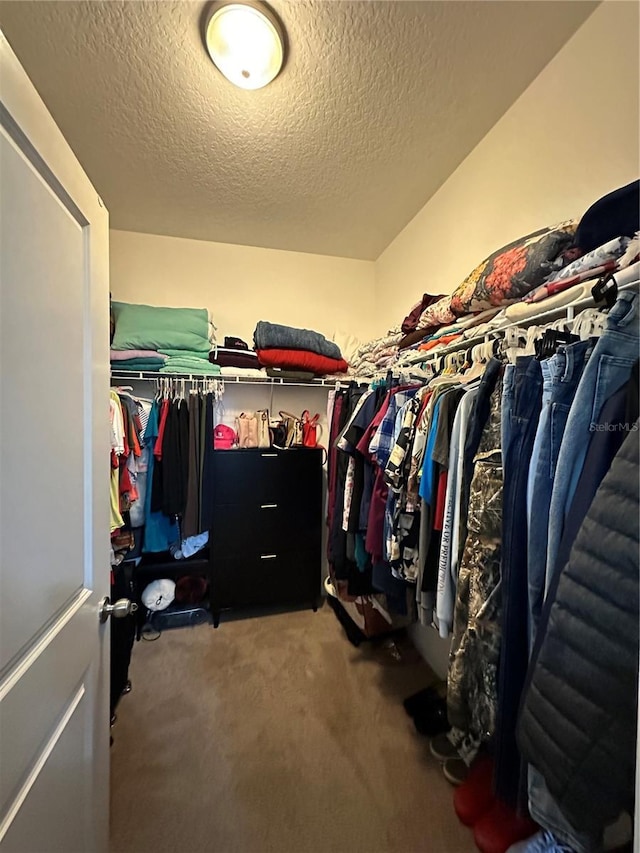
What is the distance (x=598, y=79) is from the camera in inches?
46.2

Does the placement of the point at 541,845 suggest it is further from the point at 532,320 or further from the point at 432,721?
the point at 532,320

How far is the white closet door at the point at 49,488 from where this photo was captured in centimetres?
62

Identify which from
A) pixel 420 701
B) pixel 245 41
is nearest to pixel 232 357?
pixel 245 41

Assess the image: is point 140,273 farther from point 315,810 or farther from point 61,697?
point 315,810

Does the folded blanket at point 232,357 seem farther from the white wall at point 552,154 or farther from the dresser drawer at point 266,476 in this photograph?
the white wall at point 552,154

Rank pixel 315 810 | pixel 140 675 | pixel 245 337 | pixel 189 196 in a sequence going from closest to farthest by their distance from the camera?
1. pixel 315 810
2. pixel 140 675
3. pixel 189 196
4. pixel 245 337

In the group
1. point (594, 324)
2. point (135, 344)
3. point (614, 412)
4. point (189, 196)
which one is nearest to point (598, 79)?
point (594, 324)

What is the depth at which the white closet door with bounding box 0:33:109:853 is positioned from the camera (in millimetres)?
617

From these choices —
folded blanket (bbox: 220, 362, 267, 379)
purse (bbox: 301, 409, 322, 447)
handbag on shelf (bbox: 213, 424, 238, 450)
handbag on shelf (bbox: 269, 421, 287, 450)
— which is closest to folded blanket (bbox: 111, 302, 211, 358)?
folded blanket (bbox: 220, 362, 267, 379)

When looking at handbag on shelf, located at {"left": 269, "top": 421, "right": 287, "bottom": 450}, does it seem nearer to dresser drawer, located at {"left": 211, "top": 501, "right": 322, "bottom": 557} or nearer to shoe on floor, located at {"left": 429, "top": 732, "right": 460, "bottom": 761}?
dresser drawer, located at {"left": 211, "top": 501, "right": 322, "bottom": 557}

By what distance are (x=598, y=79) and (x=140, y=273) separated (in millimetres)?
2644

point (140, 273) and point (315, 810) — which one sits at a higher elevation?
point (140, 273)

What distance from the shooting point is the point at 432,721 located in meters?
1.61

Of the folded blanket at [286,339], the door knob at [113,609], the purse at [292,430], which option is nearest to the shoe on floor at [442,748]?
the door knob at [113,609]
